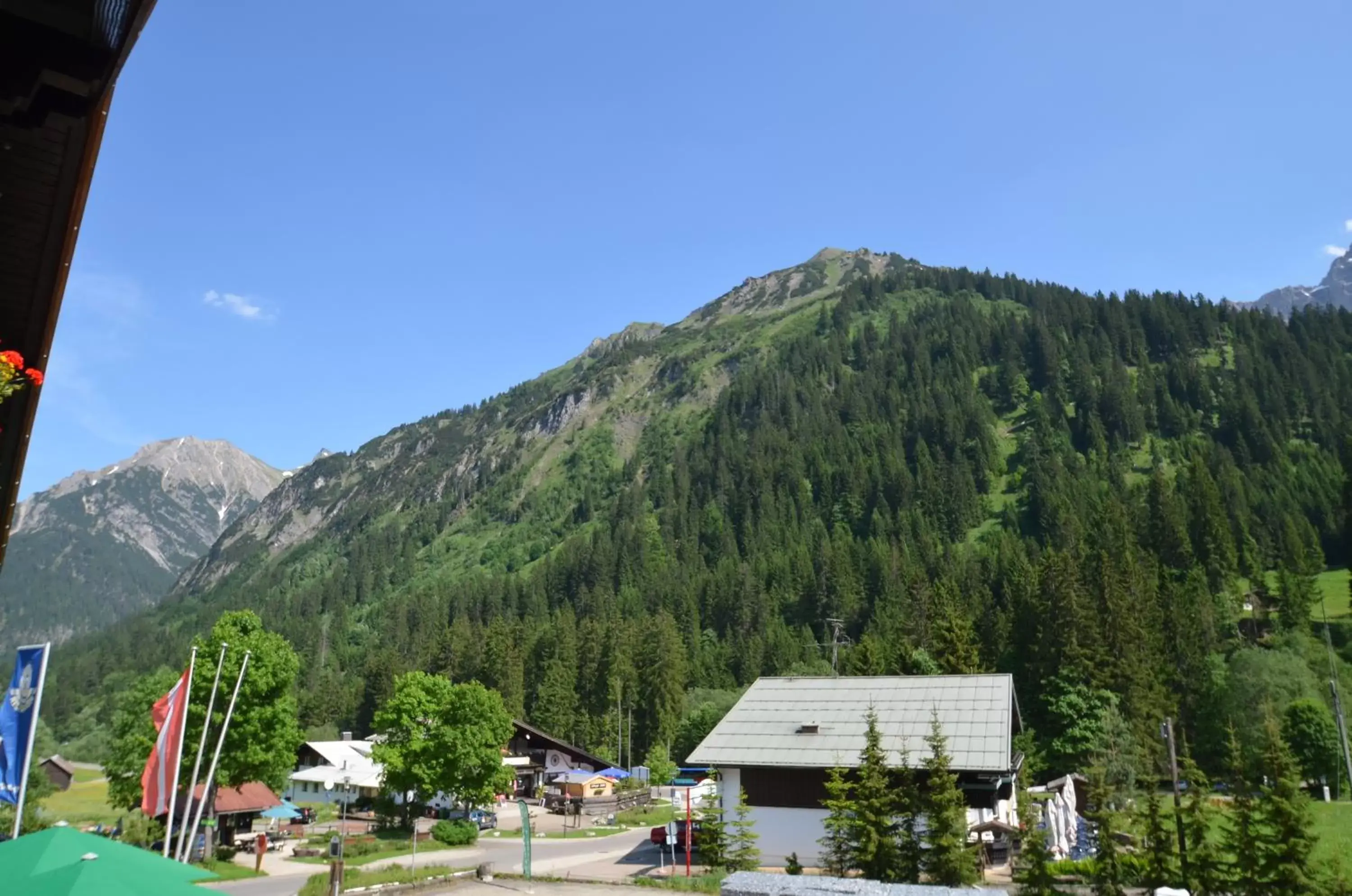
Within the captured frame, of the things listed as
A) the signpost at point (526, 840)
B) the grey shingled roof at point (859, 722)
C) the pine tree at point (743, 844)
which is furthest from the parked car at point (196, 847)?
the grey shingled roof at point (859, 722)

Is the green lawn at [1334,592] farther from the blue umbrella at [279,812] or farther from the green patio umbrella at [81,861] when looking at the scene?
the green patio umbrella at [81,861]

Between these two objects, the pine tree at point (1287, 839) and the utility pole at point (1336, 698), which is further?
the utility pole at point (1336, 698)

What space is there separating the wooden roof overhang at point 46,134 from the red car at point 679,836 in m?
33.2

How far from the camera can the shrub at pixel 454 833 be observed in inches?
1745

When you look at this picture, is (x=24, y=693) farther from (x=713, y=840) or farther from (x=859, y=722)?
(x=859, y=722)

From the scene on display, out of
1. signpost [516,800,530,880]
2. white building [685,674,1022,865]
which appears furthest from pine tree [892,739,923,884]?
signpost [516,800,530,880]

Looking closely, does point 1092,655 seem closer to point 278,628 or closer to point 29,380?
point 29,380

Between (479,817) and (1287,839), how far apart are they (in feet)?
159

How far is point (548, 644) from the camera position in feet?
346

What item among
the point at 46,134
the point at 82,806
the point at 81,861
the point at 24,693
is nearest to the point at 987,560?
the point at 82,806

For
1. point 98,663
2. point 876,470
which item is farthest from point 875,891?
point 98,663

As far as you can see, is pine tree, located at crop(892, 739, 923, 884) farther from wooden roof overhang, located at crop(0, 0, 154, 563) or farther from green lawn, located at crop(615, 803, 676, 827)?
green lawn, located at crop(615, 803, 676, 827)

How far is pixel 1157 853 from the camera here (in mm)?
20219

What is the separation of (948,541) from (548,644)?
74631 millimetres
